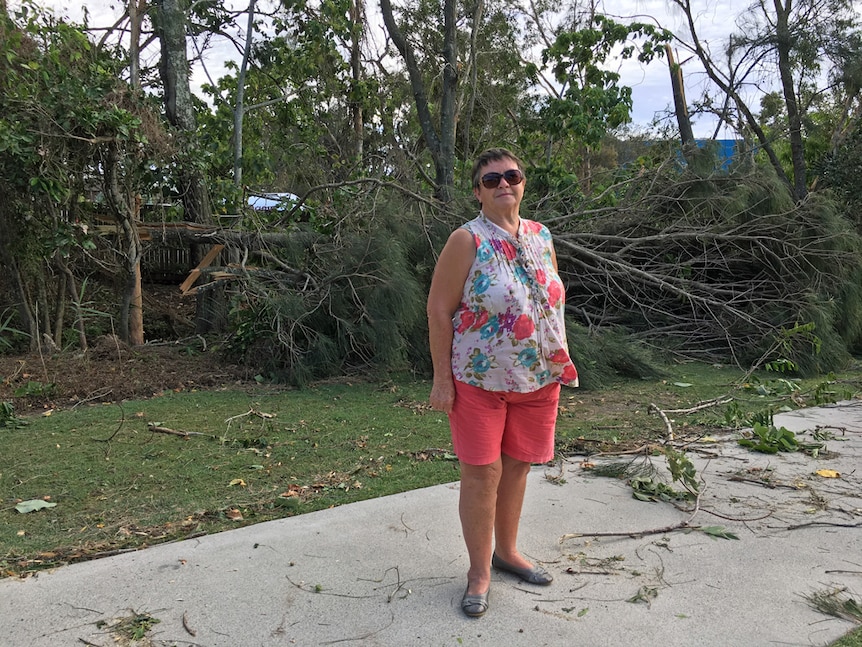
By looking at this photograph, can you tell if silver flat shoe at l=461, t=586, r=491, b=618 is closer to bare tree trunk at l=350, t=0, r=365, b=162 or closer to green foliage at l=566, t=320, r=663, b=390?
green foliage at l=566, t=320, r=663, b=390

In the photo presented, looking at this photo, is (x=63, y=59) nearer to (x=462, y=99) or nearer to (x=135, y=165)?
(x=135, y=165)

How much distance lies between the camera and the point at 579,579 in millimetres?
2773

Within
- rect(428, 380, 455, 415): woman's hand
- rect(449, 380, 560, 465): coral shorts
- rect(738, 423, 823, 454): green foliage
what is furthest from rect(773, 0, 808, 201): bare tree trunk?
rect(428, 380, 455, 415): woman's hand

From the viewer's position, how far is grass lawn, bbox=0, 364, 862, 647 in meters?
3.32

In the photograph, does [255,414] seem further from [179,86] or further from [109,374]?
[179,86]

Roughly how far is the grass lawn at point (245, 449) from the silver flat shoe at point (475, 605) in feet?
3.82

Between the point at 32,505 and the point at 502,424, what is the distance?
248 centimetres

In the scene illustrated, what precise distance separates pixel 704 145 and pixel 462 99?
8.35 metres

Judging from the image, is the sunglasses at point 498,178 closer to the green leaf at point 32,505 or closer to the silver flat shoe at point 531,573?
the silver flat shoe at point 531,573

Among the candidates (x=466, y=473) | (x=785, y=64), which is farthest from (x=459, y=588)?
(x=785, y=64)

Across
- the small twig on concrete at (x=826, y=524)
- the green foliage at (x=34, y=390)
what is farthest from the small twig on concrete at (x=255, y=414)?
the small twig on concrete at (x=826, y=524)

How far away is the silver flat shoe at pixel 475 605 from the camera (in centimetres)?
248

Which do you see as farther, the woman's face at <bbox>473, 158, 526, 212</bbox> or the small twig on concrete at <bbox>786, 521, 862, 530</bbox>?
the small twig on concrete at <bbox>786, 521, 862, 530</bbox>

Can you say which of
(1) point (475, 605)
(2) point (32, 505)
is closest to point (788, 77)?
(1) point (475, 605)
